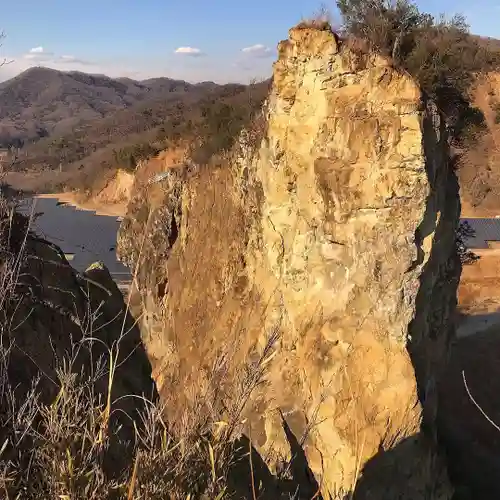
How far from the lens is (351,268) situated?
26.9ft

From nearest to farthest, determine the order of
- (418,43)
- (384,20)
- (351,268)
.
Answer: (351,268) < (384,20) < (418,43)

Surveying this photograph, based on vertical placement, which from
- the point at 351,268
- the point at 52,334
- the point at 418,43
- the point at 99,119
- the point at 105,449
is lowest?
the point at 351,268

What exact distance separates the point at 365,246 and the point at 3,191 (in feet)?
18.5

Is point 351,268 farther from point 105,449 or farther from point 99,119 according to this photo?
point 99,119

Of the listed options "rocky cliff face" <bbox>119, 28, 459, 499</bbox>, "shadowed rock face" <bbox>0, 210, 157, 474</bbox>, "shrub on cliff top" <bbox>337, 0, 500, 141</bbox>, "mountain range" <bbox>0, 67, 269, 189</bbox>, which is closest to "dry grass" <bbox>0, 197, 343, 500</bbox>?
"shadowed rock face" <bbox>0, 210, 157, 474</bbox>

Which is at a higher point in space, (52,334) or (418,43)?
(418,43)

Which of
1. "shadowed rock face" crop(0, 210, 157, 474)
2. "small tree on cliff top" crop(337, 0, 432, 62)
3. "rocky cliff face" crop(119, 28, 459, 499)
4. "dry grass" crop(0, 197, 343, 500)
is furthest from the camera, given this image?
"small tree on cliff top" crop(337, 0, 432, 62)

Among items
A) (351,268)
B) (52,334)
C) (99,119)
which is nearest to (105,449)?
(52,334)

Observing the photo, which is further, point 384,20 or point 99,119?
point 99,119

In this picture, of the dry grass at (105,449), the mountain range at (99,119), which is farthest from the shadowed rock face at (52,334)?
the mountain range at (99,119)

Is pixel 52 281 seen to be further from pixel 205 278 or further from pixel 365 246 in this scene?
pixel 205 278

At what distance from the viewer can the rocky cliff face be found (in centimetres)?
770

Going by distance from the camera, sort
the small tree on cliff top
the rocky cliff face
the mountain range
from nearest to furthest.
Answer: the rocky cliff face < the small tree on cliff top < the mountain range

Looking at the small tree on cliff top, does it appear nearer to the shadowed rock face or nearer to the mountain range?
the mountain range
